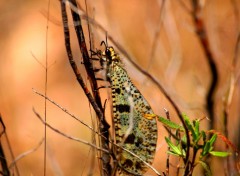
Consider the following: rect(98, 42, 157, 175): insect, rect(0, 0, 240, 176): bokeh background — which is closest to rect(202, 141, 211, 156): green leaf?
rect(98, 42, 157, 175): insect

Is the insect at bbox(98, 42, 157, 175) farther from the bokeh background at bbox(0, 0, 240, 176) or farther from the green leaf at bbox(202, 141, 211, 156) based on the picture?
the bokeh background at bbox(0, 0, 240, 176)

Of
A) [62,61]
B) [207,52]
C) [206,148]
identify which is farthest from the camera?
[62,61]

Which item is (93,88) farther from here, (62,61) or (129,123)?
(62,61)

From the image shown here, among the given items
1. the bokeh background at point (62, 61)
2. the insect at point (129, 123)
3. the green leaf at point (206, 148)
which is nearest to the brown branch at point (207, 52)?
the insect at point (129, 123)

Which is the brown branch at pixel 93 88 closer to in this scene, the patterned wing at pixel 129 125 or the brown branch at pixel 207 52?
the patterned wing at pixel 129 125

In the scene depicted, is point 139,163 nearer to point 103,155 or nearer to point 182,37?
point 103,155

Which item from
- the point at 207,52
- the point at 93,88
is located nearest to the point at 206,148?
the point at 93,88

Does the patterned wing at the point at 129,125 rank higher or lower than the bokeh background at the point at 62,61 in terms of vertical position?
lower

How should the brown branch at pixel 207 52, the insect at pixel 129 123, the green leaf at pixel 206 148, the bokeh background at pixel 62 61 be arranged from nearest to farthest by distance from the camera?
the green leaf at pixel 206 148 < the insect at pixel 129 123 < the brown branch at pixel 207 52 < the bokeh background at pixel 62 61
